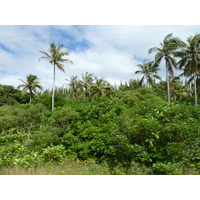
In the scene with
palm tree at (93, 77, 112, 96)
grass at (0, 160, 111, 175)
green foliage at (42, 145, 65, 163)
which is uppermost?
palm tree at (93, 77, 112, 96)

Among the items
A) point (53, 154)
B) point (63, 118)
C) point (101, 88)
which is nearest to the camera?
point (53, 154)

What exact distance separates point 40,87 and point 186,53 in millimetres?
21150

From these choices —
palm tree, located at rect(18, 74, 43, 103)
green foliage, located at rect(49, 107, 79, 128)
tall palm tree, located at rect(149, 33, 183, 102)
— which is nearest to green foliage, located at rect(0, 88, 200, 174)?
green foliage, located at rect(49, 107, 79, 128)

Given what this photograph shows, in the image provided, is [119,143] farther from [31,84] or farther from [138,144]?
[31,84]

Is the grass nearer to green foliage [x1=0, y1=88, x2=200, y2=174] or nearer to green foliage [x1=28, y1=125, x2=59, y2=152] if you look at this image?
green foliage [x1=0, y1=88, x2=200, y2=174]

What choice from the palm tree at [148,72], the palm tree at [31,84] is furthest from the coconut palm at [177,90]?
the palm tree at [31,84]

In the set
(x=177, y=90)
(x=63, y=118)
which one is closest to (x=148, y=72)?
(x=177, y=90)

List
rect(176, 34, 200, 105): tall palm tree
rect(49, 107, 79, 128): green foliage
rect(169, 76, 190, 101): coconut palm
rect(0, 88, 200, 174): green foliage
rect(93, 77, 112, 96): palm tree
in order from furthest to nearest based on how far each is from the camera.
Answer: rect(169, 76, 190, 101): coconut palm, rect(93, 77, 112, 96): palm tree, rect(176, 34, 200, 105): tall palm tree, rect(49, 107, 79, 128): green foliage, rect(0, 88, 200, 174): green foliage

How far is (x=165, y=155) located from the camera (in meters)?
3.78

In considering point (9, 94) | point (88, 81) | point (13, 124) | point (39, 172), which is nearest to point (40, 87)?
point (88, 81)

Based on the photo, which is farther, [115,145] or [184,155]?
[115,145]

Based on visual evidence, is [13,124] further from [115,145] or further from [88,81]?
[88,81]

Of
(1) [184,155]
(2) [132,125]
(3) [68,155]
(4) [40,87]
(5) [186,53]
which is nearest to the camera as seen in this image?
(1) [184,155]

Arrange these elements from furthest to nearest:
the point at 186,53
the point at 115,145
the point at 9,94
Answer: the point at 9,94
the point at 186,53
the point at 115,145
